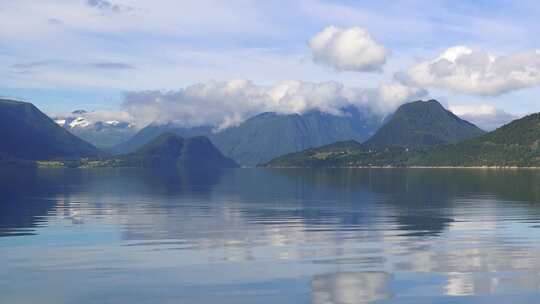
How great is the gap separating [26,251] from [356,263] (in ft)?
101

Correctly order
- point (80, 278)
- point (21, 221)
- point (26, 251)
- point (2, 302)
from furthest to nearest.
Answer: point (21, 221) → point (26, 251) → point (80, 278) → point (2, 302)

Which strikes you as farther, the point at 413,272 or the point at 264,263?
the point at 264,263

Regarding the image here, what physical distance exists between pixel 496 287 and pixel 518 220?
49.3 meters

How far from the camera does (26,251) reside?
62.9m

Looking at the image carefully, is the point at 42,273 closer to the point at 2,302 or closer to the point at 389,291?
the point at 2,302

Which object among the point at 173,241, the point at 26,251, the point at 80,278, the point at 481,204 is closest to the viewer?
the point at 80,278

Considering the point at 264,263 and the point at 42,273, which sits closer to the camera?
the point at 42,273

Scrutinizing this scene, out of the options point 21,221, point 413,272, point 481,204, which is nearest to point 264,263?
point 413,272

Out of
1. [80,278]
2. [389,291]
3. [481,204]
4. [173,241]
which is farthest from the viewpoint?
[481,204]

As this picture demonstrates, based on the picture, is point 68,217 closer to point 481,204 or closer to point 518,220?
point 518,220

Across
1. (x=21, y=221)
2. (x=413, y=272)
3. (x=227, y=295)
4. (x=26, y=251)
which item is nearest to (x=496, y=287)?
(x=413, y=272)

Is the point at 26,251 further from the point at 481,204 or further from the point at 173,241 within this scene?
the point at 481,204

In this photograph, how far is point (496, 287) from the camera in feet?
153

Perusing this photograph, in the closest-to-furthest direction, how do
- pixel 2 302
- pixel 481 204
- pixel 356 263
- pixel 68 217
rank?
pixel 2 302, pixel 356 263, pixel 68 217, pixel 481 204
